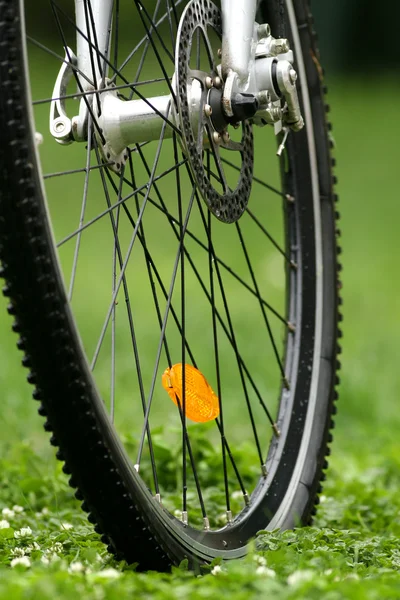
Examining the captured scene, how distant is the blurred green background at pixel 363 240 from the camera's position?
3.89 meters

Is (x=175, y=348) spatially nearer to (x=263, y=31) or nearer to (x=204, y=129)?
(x=263, y=31)

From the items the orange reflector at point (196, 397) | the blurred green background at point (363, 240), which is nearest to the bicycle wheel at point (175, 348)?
the orange reflector at point (196, 397)

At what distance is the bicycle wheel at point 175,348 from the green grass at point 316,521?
143 millimetres

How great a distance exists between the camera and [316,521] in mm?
2479

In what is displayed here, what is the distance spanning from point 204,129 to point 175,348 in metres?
2.92

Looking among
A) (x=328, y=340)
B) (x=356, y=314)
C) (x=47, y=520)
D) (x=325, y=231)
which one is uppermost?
(x=325, y=231)

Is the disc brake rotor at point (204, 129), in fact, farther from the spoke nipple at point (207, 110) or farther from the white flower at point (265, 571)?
the white flower at point (265, 571)

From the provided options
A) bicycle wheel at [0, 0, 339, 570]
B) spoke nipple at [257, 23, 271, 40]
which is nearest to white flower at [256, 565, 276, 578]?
bicycle wheel at [0, 0, 339, 570]

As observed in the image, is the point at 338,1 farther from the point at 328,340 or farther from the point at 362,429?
the point at 328,340

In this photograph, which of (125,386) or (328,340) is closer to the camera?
(328,340)

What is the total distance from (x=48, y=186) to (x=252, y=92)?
22.6 feet

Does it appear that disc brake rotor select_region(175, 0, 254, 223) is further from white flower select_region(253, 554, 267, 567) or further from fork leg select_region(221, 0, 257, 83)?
white flower select_region(253, 554, 267, 567)

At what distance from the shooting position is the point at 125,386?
419 cm

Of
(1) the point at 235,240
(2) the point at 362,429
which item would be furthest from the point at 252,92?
(1) the point at 235,240
